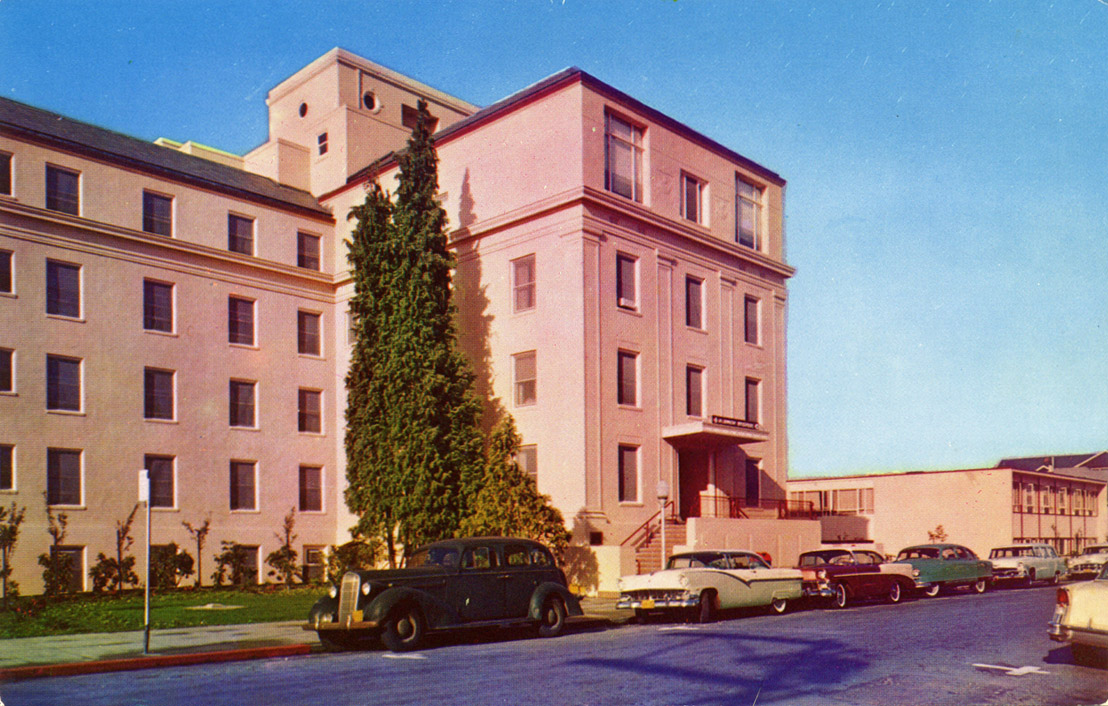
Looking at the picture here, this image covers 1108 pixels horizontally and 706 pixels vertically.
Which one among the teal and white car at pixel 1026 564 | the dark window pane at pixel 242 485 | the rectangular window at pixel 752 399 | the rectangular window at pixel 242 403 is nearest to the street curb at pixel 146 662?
the dark window pane at pixel 242 485

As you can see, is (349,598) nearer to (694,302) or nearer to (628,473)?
(628,473)

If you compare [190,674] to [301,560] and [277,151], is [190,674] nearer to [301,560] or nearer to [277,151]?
[301,560]

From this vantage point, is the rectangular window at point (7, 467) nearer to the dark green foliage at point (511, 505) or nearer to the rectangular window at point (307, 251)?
the rectangular window at point (307, 251)

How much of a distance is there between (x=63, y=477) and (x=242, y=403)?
6.56m

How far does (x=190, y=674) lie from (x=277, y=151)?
30.8 metres

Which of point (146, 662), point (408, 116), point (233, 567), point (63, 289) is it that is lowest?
point (233, 567)

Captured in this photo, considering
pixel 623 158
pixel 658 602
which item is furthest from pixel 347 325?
pixel 658 602

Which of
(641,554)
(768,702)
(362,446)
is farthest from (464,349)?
(768,702)

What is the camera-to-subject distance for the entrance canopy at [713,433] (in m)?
31.1

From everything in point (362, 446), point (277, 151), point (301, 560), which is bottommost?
point (301, 560)

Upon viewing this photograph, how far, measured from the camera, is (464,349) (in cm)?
3300

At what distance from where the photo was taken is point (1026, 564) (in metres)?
34.8

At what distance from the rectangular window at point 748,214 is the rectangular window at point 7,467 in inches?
977

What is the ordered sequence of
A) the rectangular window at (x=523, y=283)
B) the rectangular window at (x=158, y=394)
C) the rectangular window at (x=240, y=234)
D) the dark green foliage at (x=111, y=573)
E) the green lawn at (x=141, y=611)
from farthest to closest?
the rectangular window at (x=240, y=234) < the rectangular window at (x=158, y=394) < the rectangular window at (x=523, y=283) < the dark green foliage at (x=111, y=573) < the green lawn at (x=141, y=611)
